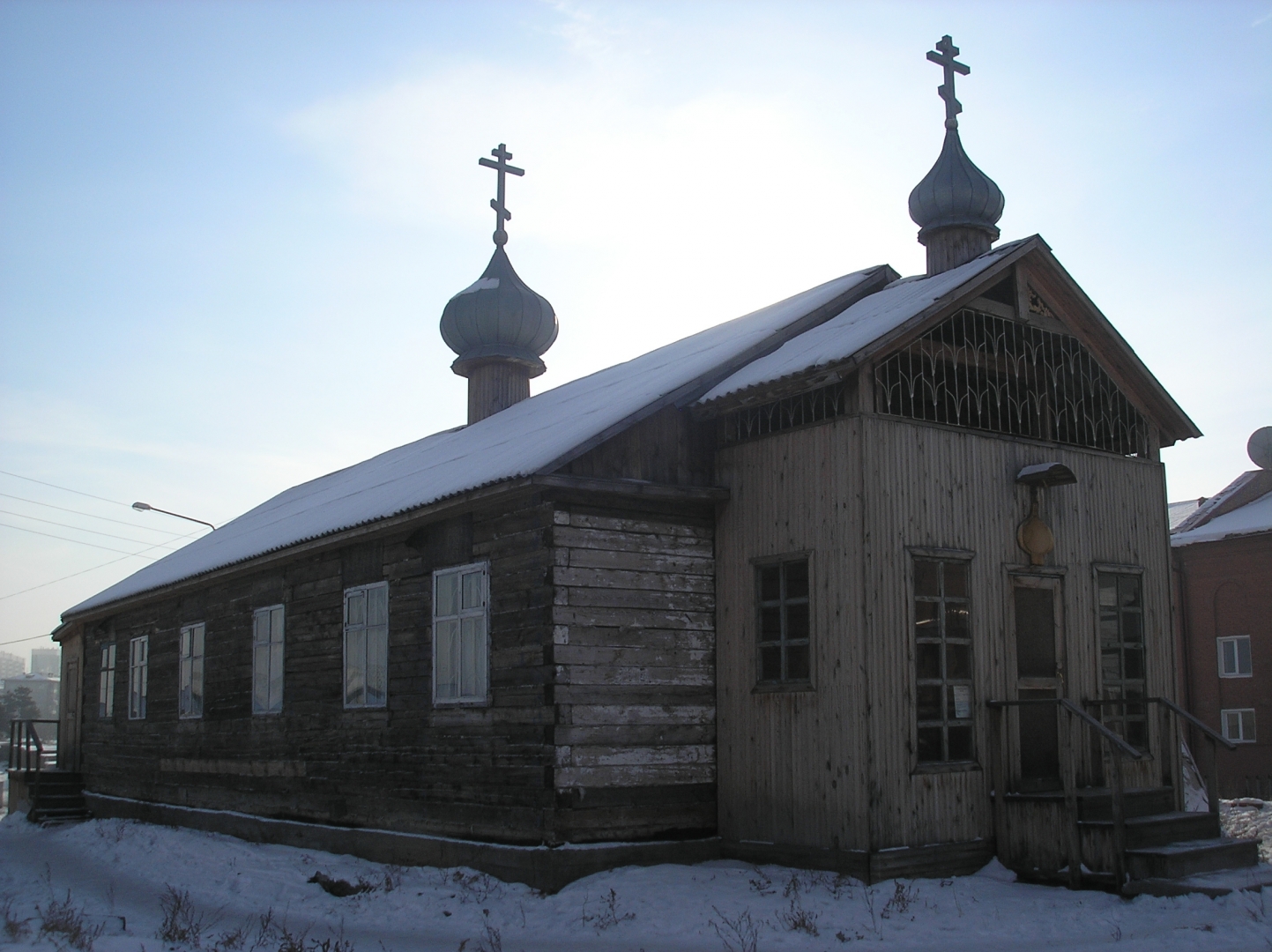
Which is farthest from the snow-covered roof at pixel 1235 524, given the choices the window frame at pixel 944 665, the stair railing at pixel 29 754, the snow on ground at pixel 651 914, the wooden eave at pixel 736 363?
the stair railing at pixel 29 754

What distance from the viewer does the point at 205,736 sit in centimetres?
1761

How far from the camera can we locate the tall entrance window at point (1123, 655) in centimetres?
1191

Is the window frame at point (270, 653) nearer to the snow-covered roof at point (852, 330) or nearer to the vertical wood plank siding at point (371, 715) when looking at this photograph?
the vertical wood plank siding at point (371, 715)

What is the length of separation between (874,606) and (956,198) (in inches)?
241

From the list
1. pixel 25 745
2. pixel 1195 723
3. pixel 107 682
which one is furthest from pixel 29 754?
pixel 1195 723

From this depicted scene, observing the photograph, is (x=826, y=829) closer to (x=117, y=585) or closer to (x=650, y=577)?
(x=650, y=577)

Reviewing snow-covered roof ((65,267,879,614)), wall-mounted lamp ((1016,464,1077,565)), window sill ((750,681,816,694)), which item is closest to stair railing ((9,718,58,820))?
snow-covered roof ((65,267,879,614))

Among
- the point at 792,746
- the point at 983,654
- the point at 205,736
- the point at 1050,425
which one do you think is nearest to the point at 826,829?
the point at 792,746

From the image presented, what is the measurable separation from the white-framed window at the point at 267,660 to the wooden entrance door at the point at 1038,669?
8.78 meters

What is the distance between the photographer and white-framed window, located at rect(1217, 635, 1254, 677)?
25984 mm

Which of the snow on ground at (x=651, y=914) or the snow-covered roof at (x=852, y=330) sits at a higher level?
the snow-covered roof at (x=852, y=330)

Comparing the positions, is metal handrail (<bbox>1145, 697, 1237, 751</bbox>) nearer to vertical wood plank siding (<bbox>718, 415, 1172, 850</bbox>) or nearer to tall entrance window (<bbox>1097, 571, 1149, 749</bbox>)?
tall entrance window (<bbox>1097, 571, 1149, 749</bbox>)

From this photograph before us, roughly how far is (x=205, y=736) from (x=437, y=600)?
6.74m

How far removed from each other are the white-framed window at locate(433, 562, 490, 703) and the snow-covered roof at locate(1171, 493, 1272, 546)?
60.8 ft
